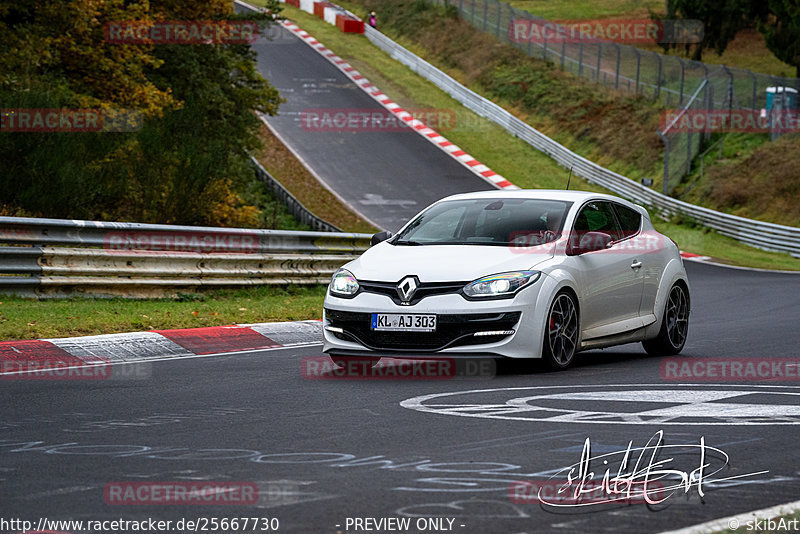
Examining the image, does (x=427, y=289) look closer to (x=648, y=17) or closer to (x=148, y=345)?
(x=148, y=345)

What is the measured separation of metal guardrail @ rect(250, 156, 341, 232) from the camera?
31.3m

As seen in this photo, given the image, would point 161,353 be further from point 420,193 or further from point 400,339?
point 420,193

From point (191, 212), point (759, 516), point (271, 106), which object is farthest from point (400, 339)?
point (271, 106)

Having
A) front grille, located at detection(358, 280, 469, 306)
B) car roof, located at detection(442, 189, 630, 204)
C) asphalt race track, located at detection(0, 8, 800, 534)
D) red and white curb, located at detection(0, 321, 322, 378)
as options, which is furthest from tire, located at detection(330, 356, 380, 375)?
car roof, located at detection(442, 189, 630, 204)

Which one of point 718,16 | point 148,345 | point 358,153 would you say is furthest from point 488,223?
point 718,16

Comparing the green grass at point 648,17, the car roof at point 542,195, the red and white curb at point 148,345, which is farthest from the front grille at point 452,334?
the green grass at point 648,17

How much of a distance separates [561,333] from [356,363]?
190 cm

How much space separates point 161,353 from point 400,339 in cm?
277

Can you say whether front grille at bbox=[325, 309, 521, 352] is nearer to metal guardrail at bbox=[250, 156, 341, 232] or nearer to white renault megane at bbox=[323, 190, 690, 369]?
white renault megane at bbox=[323, 190, 690, 369]

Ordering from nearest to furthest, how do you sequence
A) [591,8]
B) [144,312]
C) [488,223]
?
1. [488,223]
2. [144,312]
3. [591,8]

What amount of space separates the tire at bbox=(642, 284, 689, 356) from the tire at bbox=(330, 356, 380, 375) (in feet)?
9.60

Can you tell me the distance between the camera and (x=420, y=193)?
3966 cm

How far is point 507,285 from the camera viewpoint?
9695 mm

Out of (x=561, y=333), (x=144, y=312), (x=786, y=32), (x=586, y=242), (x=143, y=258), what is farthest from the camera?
(x=786, y=32)
